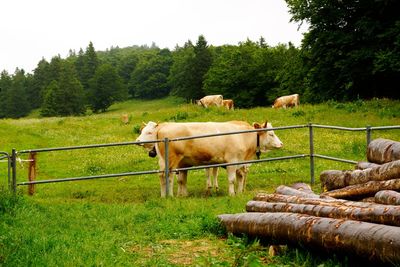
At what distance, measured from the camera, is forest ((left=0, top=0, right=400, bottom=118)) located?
33719 millimetres

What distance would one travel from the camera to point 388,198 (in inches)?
310

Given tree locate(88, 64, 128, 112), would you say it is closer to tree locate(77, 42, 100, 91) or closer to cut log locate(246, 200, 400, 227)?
tree locate(77, 42, 100, 91)

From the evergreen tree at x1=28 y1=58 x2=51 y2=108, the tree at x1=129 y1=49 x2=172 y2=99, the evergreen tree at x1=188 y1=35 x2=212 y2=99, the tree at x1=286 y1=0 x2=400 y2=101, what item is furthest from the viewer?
the tree at x1=129 y1=49 x2=172 y2=99

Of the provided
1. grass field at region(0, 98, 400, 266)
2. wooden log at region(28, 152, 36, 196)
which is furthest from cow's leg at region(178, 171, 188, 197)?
wooden log at region(28, 152, 36, 196)

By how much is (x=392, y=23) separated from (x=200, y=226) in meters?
26.5

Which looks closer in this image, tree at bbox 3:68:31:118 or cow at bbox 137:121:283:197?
cow at bbox 137:121:283:197

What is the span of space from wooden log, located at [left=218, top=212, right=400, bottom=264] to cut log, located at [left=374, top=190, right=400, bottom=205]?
1.28m

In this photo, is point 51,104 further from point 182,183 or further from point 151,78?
point 182,183

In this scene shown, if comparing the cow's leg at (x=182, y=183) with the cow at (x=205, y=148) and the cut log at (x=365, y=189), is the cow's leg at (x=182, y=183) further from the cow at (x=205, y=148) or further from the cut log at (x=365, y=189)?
the cut log at (x=365, y=189)

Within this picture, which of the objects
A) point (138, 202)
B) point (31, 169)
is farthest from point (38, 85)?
point (138, 202)

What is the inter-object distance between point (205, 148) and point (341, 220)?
8541 mm

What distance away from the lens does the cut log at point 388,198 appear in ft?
25.2

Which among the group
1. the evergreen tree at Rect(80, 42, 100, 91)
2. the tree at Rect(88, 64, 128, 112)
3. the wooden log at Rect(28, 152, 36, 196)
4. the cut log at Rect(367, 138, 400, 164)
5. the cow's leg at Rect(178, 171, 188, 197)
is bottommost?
the cow's leg at Rect(178, 171, 188, 197)

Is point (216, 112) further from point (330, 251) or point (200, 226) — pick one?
point (330, 251)
